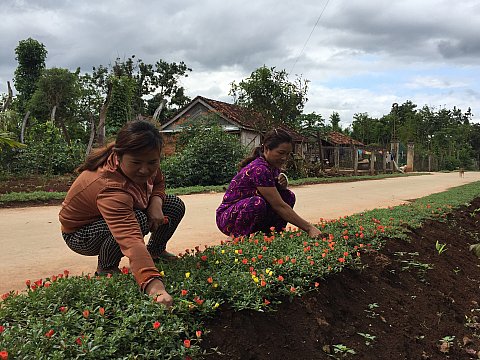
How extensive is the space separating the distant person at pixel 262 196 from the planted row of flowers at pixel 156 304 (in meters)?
0.47

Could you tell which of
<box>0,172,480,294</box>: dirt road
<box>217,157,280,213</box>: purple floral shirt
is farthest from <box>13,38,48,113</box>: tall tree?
<box>217,157,280,213</box>: purple floral shirt

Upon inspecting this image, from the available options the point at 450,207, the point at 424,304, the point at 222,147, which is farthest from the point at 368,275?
the point at 222,147

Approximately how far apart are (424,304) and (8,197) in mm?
8025

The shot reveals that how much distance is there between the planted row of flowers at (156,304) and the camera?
5.87 feet

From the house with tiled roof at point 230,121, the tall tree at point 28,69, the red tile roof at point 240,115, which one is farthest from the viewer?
the tall tree at point 28,69

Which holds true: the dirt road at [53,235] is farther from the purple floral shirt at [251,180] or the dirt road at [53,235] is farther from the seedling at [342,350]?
the seedling at [342,350]

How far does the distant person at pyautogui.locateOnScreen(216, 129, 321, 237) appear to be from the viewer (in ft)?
12.6

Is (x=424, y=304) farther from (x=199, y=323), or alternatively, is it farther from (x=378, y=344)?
(x=199, y=323)

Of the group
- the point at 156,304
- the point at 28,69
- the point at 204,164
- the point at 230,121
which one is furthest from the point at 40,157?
the point at 156,304

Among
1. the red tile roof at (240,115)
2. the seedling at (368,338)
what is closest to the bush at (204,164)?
the red tile roof at (240,115)

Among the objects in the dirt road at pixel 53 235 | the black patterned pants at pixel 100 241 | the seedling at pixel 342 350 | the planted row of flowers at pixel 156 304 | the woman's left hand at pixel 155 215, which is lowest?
the seedling at pixel 342 350

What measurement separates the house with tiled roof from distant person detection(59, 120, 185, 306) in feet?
47.5

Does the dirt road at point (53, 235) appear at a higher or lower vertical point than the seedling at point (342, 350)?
higher

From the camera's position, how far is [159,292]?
2.16 m
